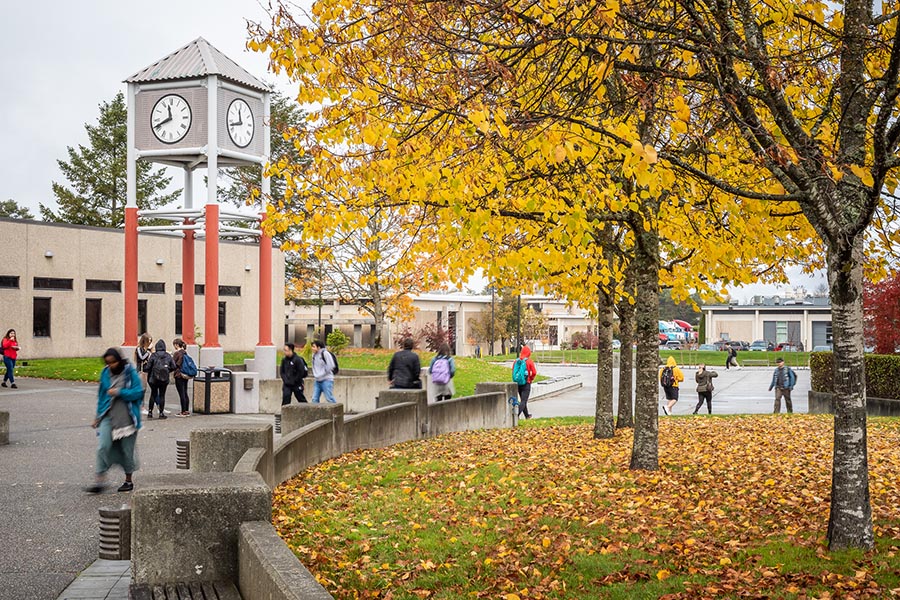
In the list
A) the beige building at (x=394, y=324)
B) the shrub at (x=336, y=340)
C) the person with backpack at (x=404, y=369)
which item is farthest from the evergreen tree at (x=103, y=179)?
the person with backpack at (x=404, y=369)

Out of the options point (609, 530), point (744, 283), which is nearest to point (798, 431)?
point (744, 283)

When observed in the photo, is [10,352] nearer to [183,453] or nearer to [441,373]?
[441,373]

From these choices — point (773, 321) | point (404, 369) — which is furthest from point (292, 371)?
point (773, 321)

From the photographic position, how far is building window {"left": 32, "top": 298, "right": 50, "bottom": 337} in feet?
121

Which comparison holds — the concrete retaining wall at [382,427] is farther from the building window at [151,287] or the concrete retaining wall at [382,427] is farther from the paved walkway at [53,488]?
the building window at [151,287]

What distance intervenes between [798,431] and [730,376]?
1439 inches

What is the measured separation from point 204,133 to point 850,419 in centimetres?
2218

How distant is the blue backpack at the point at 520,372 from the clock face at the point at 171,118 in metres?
11.8

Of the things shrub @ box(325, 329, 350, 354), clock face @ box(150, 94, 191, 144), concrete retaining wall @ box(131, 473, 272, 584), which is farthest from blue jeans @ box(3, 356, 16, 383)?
concrete retaining wall @ box(131, 473, 272, 584)

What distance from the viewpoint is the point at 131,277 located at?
87.1 ft

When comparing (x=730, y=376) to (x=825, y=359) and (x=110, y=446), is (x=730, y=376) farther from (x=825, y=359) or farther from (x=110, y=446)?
(x=110, y=446)

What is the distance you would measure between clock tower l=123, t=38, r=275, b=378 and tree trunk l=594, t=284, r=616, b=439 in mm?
12016

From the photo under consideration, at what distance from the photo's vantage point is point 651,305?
37.2 ft

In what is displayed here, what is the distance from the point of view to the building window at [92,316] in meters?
38.8
